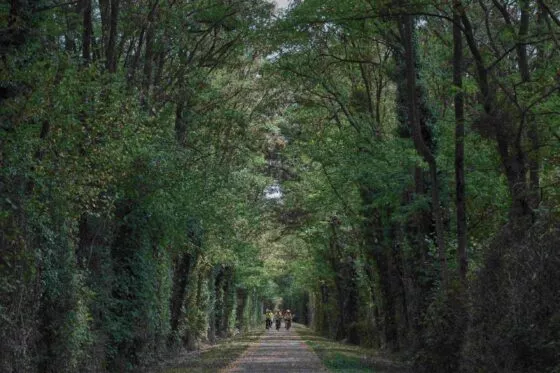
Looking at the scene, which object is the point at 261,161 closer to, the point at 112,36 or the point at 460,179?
the point at 112,36

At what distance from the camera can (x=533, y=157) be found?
14852 mm

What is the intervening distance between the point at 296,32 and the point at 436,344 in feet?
26.5

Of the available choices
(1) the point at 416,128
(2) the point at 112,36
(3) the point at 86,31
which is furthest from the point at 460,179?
(3) the point at 86,31

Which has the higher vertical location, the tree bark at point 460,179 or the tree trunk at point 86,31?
the tree trunk at point 86,31

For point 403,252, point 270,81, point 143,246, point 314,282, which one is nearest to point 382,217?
point 403,252

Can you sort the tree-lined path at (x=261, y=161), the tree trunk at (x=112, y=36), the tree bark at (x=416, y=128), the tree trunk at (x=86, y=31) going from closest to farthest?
the tree-lined path at (x=261, y=161) → the tree trunk at (x=86, y=31) → the tree trunk at (x=112, y=36) → the tree bark at (x=416, y=128)

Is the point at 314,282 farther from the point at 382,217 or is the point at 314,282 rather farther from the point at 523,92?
the point at 523,92

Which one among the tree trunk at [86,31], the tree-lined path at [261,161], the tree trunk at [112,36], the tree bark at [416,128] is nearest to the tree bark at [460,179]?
the tree-lined path at [261,161]

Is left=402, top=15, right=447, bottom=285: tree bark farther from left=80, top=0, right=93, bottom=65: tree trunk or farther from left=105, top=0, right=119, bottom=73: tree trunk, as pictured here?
left=80, top=0, right=93, bottom=65: tree trunk

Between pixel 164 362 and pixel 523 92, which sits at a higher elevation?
pixel 523 92

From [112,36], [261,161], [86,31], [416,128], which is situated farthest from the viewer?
[261,161]

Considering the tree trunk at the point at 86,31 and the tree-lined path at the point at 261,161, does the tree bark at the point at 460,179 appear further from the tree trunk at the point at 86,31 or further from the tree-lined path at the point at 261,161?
the tree trunk at the point at 86,31

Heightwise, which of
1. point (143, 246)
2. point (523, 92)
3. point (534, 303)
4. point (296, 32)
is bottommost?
point (534, 303)

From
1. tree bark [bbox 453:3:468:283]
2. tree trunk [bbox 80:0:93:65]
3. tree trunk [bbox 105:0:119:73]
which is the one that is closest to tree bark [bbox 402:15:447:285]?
tree bark [bbox 453:3:468:283]
